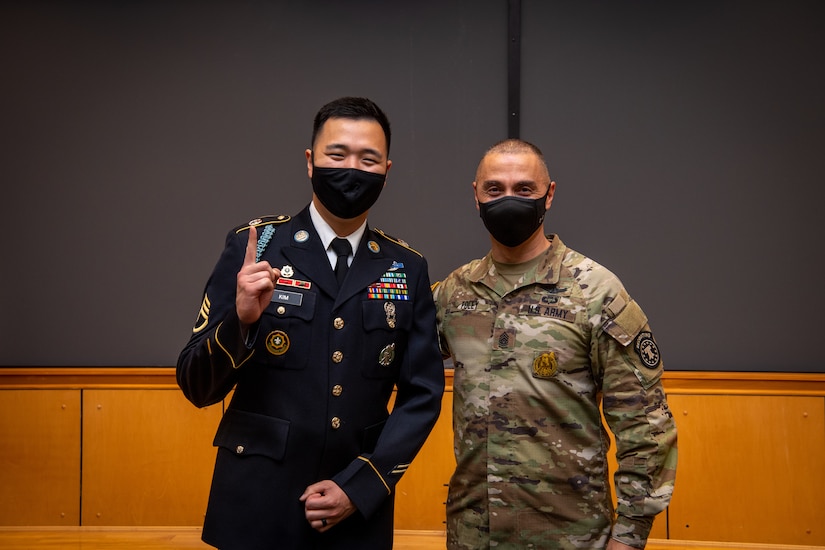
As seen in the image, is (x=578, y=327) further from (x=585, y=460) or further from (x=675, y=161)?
(x=675, y=161)

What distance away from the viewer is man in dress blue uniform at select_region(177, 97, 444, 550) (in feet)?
4.79

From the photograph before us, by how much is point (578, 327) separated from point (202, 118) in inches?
89.8

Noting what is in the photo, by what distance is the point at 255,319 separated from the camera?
1359 millimetres

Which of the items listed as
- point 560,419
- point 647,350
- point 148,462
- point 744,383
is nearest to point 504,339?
point 560,419

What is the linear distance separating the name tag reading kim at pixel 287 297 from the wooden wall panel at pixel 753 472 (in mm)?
2138

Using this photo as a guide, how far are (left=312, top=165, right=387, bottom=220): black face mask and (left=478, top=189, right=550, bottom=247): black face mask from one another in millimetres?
332

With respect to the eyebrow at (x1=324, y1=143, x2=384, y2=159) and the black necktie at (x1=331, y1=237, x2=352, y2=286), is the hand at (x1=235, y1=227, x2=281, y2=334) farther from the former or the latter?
the eyebrow at (x1=324, y1=143, x2=384, y2=159)

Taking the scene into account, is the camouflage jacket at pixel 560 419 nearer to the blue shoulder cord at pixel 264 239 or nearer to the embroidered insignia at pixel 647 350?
the embroidered insignia at pixel 647 350

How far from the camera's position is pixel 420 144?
10.4 ft

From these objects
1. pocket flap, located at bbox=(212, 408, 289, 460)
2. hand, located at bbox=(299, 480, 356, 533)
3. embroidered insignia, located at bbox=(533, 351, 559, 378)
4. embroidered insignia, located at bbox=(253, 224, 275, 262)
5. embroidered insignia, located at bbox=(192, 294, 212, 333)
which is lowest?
hand, located at bbox=(299, 480, 356, 533)

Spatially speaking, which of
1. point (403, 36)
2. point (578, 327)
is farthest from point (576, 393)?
point (403, 36)

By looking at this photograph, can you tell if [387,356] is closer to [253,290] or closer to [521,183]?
[253,290]

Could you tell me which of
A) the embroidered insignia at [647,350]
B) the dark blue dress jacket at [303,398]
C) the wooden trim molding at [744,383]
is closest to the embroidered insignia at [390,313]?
the dark blue dress jacket at [303,398]

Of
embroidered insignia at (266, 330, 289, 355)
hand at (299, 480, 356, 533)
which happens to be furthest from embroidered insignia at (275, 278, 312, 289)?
hand at (299, 480, 356, 533)
